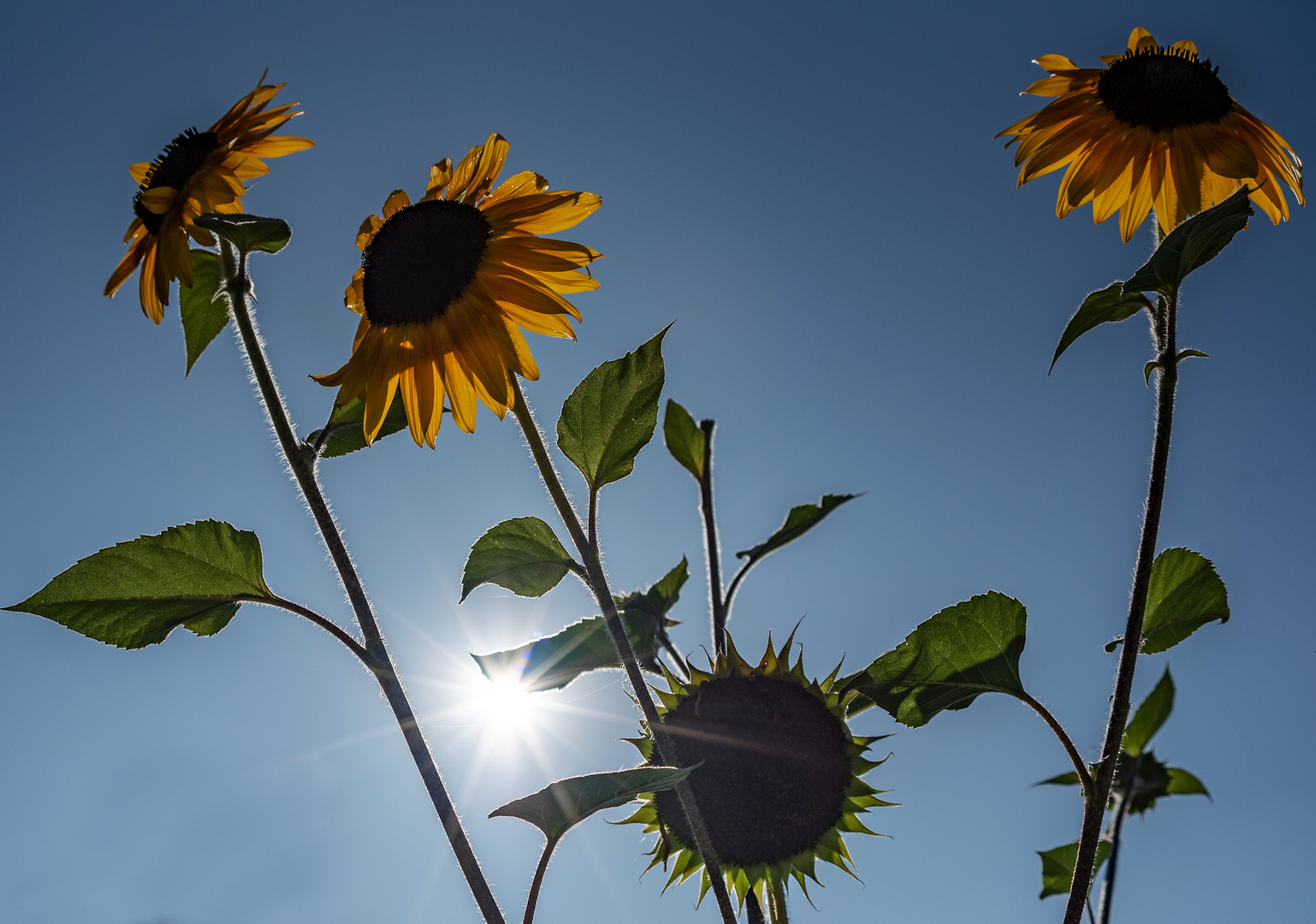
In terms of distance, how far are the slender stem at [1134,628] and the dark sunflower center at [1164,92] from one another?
55cm

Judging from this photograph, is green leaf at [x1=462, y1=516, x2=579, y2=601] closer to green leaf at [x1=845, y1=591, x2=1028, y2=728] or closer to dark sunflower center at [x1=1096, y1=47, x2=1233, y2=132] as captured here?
green leaf at [x1=845, y1=591, x2=1028, y2=728]

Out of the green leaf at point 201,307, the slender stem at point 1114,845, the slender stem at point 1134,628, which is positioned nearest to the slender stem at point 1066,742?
the slender stem at point 1134,628

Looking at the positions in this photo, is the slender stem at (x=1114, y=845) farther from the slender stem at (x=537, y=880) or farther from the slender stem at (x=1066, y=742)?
the slender stem at (x=537, y=880)

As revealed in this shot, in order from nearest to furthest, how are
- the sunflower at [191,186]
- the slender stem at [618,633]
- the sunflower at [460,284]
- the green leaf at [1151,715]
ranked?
the slender stem at [618,633] < the sunflower at [191,186] < the sunflower at [460,284] < the green leaf at [1151,715]

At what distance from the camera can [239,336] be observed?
3.66 ft

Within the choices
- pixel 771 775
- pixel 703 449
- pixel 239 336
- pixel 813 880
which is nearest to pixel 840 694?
pixel 771 775

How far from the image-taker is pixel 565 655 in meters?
1.40

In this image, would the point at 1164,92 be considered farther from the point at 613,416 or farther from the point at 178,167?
the point at 178,167

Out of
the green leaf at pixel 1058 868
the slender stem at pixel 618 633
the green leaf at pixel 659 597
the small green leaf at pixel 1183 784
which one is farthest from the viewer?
the small green leaf at pixel 1183 784

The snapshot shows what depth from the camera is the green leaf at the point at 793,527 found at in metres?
1.54

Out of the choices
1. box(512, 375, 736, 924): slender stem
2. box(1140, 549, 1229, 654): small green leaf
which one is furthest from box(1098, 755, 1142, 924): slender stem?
box(512, 375, 736, 924): slender stem

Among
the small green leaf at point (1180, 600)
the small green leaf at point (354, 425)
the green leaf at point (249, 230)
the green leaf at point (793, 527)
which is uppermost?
the green leaf at point (249, 230)

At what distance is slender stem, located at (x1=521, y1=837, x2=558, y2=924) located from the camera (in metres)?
1.02

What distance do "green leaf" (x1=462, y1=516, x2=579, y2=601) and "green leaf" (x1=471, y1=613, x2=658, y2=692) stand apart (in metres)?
0.19
